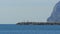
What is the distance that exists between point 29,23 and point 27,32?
497 inches

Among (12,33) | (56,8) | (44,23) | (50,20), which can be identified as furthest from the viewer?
(56,8)

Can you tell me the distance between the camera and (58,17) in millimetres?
43875

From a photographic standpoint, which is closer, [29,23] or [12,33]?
[12,33]

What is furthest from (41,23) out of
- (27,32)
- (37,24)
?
(27,32)

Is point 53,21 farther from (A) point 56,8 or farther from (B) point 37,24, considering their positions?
(A) point 56,8

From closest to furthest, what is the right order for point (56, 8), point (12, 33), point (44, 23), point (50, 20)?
point (12, 33) → point (44, 23) → point (50, 20) → point (56, 8)

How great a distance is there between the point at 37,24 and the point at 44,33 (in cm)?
1306

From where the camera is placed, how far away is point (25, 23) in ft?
132

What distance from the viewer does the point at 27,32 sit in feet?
91.5

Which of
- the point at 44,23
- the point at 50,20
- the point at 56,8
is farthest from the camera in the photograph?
the point at 56,8

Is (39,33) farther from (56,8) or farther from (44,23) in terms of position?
(56,8)

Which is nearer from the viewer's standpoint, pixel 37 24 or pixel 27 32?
pixel 27 32

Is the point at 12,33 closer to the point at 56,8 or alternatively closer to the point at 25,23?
the point at 25,23

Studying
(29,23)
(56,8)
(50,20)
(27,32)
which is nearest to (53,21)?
(50,20)
